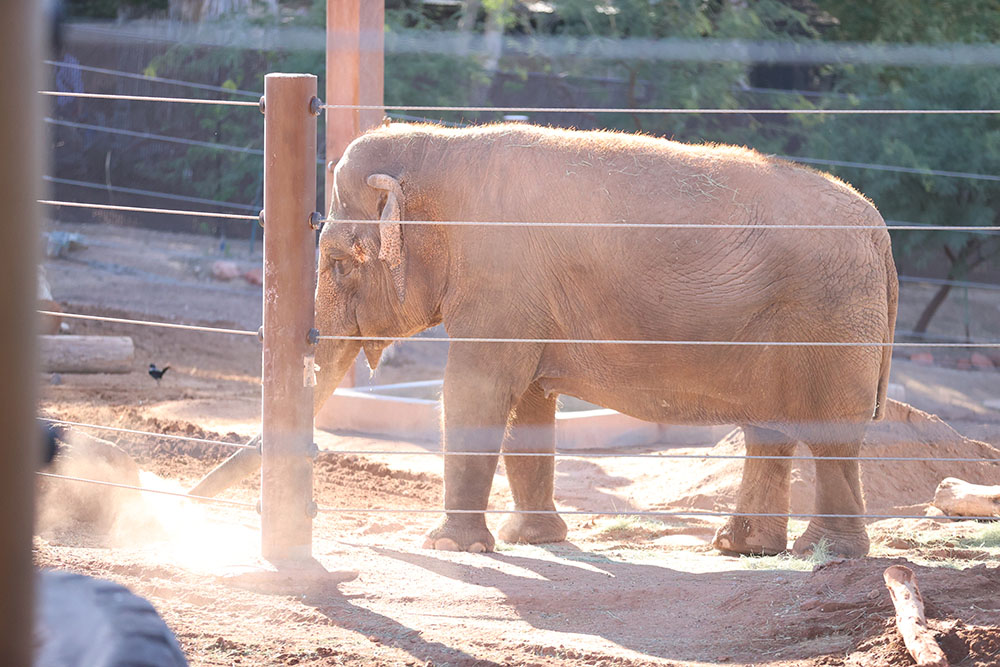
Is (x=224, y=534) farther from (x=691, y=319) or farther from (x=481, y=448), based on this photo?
(x=691, y=319)

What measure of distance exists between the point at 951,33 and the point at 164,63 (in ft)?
31.3

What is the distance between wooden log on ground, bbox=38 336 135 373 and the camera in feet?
32.6

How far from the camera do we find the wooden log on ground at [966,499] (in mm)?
6348

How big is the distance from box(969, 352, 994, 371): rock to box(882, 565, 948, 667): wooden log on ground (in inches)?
371

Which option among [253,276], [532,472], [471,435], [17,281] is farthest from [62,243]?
[17,281]

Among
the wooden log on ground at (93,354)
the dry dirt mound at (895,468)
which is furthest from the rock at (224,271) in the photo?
the dry dirt mound at (895,468)

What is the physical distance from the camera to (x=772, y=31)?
1482cm

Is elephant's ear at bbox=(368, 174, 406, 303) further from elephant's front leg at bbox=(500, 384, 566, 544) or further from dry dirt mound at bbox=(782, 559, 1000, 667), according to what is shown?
dry dirt mound at bbox=(782, 559, 1000, 667)

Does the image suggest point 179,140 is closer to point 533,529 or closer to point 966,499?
point 533,529

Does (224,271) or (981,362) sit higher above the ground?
(224,271)

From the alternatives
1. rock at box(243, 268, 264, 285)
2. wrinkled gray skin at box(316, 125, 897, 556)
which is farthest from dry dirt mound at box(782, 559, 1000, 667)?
rock at box(243, 268, 264, 285)

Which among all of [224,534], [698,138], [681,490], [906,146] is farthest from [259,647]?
[698,138]

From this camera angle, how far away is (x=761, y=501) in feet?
19.3

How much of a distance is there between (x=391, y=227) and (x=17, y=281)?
4521 millimetres
